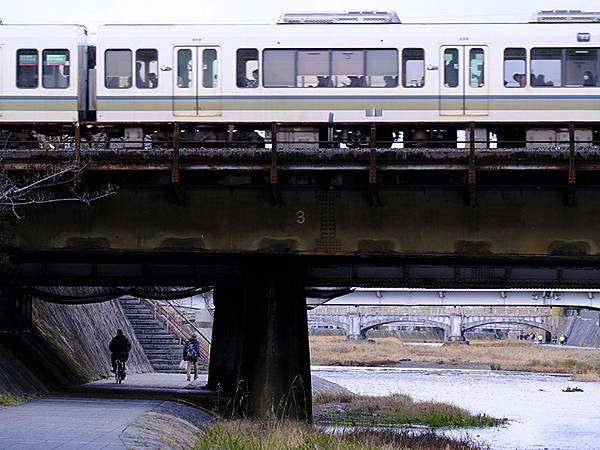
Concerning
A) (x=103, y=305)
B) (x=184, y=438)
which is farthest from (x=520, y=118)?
(x=103, y=305)

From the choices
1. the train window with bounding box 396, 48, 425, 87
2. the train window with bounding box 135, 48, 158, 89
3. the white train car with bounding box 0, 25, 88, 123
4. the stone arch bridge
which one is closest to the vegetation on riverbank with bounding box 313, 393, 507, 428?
the train window with bounding box 396, 48, 425, 87

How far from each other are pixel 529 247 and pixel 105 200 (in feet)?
31.3

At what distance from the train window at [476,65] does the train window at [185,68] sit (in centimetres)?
716

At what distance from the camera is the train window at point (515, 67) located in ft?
96.3

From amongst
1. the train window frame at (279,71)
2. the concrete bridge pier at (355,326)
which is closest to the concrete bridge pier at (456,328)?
the concrete bridge pier at (355,326)

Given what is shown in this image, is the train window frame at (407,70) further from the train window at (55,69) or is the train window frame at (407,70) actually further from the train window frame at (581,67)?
the train window at (55,69)

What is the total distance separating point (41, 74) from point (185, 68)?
383cm

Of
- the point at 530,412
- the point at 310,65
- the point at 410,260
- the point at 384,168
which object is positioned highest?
the point at 310,65

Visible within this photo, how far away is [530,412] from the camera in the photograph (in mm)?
44875

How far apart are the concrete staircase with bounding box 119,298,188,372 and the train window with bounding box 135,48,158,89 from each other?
85.5 feet

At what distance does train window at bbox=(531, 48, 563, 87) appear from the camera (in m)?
29.4

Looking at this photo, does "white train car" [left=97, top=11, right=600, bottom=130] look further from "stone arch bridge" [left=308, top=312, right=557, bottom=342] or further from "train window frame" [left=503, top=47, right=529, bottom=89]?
"stone arch bridge" [left=308, top=312, right=557, bottom=342]

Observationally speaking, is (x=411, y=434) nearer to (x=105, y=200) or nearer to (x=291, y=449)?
(x=105, y=200)

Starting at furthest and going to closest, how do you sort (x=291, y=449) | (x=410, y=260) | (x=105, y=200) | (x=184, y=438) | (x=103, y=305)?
(x=103, y=305)
(x=410, y=260)
(x=105, y=200)
(x=184, y=438)
(x=291, y=449)
